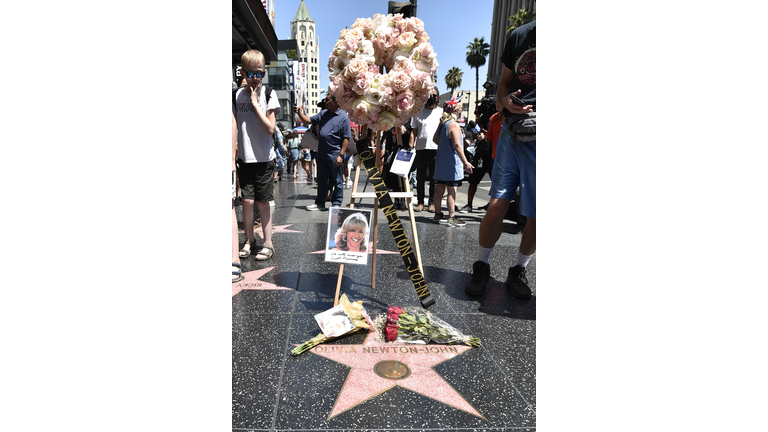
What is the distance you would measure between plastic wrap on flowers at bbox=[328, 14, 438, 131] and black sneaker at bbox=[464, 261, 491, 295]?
1.41 meters

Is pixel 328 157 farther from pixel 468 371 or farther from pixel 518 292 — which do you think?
pixel 468 371

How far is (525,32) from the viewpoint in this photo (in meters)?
2.70

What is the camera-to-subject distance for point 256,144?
150 inches

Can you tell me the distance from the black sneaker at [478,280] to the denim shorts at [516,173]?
55 cm

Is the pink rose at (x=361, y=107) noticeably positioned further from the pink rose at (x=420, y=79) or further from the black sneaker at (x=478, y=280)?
the black sneaker at (x=478, y=280)

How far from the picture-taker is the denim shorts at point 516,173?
288 cm

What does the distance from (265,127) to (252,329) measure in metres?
1.81

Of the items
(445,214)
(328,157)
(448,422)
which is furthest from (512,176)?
(445,214)

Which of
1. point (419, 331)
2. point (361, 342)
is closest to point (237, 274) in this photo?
point (361, 342)

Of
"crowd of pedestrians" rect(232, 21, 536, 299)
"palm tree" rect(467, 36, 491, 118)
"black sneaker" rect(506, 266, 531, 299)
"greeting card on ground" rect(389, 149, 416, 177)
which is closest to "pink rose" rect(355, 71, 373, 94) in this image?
"crowd of pedestrians" rect(232, 21, 536, 299)

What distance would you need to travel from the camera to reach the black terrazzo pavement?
1703mm

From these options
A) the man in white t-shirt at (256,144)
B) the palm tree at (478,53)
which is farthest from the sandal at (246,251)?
the palm tree at (478,53)

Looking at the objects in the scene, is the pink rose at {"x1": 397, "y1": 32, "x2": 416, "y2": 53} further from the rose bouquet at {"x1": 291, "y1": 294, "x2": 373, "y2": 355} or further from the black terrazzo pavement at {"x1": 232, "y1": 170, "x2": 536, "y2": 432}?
the black terrazzo pavement at {"x1": 232, "y1": 170, "x2": 536, "y2": 432}

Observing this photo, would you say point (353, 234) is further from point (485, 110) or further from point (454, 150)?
point (485, 110)
